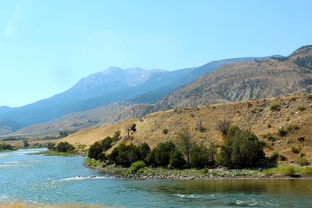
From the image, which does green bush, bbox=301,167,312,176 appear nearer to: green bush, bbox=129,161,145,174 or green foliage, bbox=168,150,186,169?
green foliage, bbox=168,150,186,169

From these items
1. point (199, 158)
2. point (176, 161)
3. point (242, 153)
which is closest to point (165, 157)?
point (176, 161)

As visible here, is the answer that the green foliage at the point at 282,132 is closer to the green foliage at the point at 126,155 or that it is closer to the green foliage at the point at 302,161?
the green foliage at the point at 302,161

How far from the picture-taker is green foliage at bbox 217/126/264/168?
62406mm

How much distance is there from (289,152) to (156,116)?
5251 cm

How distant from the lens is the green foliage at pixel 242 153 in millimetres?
62406

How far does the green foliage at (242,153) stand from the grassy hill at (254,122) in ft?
16.2

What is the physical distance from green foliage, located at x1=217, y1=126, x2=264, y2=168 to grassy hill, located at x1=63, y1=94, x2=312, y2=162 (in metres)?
4.93

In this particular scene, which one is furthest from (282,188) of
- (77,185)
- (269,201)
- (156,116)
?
(156,116)

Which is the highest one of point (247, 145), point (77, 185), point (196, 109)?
point (196, 109)

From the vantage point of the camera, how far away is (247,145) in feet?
205

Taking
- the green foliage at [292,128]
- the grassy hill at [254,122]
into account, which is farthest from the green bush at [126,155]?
the green foliage at [292,128]

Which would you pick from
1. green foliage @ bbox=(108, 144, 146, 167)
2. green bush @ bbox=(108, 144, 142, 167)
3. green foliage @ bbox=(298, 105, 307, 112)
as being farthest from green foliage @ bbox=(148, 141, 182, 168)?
green foliage @ bbox=(298, 105, 307, 112)

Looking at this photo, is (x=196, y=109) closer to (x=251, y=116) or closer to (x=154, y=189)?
(x=251, y=116)

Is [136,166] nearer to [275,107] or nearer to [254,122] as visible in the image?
[254,122]
